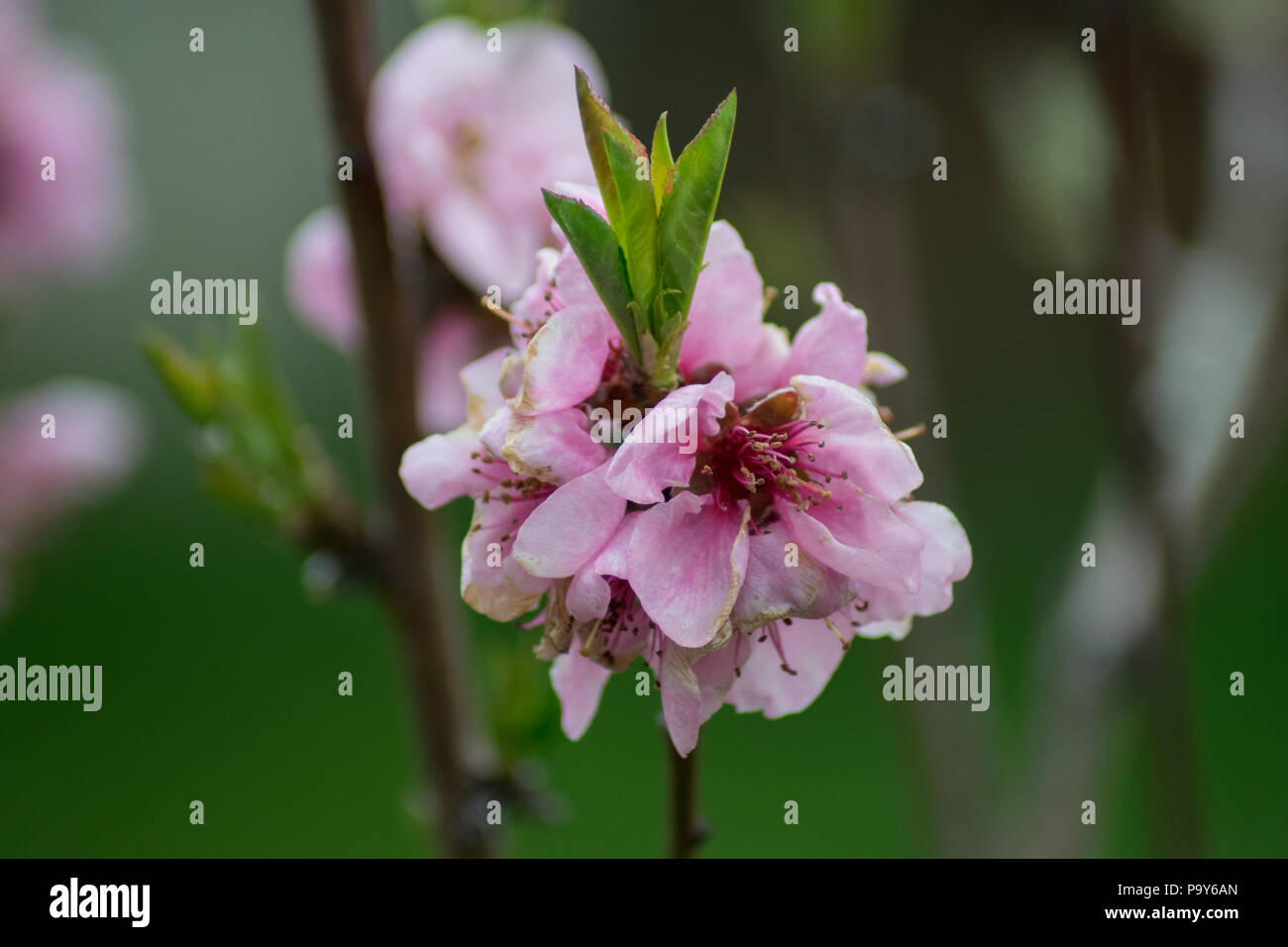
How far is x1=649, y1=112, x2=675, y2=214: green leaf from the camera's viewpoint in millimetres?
598

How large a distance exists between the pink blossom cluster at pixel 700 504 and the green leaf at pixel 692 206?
0.15 ft

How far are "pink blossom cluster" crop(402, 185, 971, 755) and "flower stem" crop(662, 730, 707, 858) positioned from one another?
0.16 feet

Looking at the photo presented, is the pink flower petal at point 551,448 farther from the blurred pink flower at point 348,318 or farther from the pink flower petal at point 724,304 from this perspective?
the blurred pink flower at point 348,318

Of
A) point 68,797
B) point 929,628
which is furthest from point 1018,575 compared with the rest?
point 68,797

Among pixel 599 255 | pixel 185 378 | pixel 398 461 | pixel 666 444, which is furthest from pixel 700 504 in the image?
pixel 185 378

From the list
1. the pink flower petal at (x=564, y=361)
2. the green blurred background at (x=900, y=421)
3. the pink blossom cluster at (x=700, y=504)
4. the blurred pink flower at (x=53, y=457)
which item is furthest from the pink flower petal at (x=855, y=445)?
the blurred pink flower at (x=53, y=457)

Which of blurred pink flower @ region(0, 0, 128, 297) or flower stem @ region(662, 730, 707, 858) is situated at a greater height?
blurred pink flower @ region(0, 0, 128, 297)

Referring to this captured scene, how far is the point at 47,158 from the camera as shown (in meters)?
1.62

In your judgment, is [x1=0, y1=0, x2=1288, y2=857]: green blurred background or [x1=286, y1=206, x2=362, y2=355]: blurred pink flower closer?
[x1=286, y1=206, x2=362, y2=355]: blurred pink flower

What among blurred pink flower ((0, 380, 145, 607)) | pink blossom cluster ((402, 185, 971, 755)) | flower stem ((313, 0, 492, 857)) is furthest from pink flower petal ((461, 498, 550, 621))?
blurred pink flower ((0, 380, 145, 607))

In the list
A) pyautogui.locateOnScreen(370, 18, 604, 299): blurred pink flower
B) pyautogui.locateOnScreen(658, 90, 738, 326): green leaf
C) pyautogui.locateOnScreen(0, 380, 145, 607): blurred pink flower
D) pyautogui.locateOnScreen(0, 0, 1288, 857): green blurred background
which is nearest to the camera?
pyautogui.locateOnScreen(658, 90, 738, 326): green leaf

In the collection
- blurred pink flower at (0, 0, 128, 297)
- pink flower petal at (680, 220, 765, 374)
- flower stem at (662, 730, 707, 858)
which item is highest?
blurred pink flower at (0, 0, 128, 297)

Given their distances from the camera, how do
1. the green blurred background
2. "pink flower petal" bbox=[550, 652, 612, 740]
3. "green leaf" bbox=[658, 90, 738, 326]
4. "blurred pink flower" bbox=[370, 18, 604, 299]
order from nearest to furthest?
"green leaf" bbox=[658, 90, 738, 326]
"pink flower petal" bbox=[550, 652, 612, 740]
"blurred pink flower" bbox=[370, 18, 604, 299]
the green blurred background

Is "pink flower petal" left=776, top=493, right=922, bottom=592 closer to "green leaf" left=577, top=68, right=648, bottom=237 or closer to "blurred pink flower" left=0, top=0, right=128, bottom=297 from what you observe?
"green leaf" left=577, top=68, right=648, bottom=237
